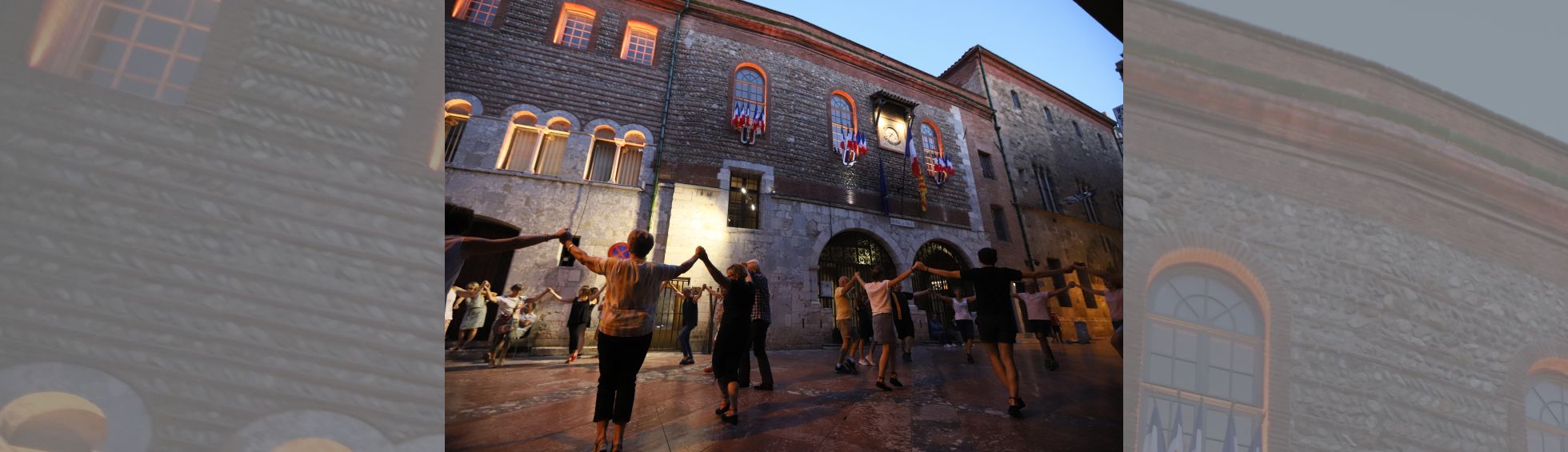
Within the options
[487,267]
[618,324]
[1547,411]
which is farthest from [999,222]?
[1547,411]

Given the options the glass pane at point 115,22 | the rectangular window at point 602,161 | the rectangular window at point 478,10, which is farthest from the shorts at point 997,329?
the glass pane at point 115,22

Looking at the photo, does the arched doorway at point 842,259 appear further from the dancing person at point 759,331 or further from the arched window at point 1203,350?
the arched window at point 1203,350

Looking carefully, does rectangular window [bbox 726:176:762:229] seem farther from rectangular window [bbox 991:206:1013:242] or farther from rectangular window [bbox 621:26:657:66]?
rectangular window [bbox 991:206:1013:242]

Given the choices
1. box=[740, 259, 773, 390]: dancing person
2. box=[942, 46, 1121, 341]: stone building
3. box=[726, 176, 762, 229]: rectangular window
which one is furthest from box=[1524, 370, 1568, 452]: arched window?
box=[726, 176, 762, 229]: rectangular window

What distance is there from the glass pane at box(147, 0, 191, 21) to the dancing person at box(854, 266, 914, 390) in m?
1.87

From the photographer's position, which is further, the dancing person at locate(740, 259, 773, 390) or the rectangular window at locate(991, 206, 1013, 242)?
the rectangular window at locate(991, 206, 1013, 242)

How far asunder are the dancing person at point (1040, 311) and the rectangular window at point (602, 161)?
3.05ft

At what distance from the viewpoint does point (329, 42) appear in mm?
835

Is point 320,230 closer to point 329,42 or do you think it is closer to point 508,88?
point 329,42

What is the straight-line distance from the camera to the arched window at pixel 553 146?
2.99ft

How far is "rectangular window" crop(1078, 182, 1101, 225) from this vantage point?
90cm

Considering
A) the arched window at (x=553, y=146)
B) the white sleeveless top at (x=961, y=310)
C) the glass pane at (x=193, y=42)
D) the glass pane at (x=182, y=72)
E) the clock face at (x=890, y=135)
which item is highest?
the glass pane at (x=193, y=42)

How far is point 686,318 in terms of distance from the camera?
1006 millimetres

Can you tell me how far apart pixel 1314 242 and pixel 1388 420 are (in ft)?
13.7
